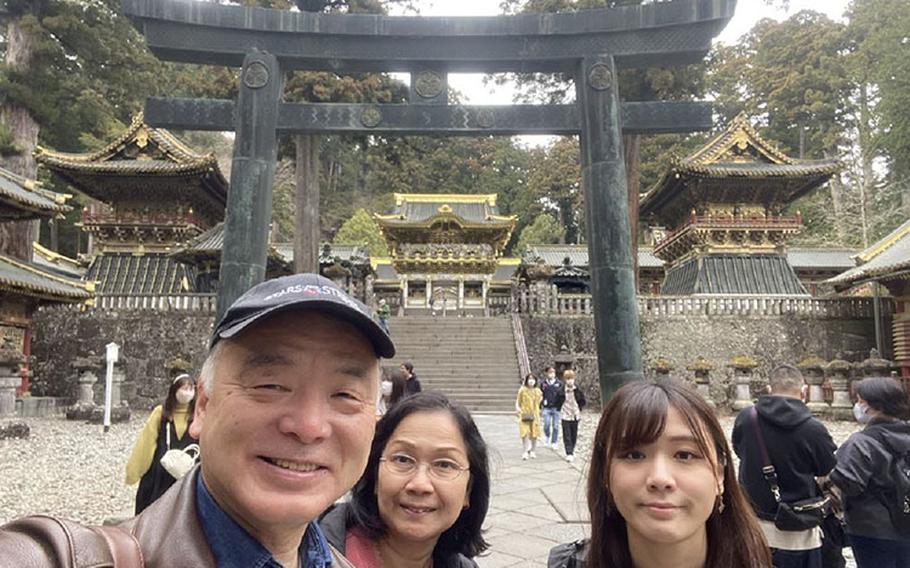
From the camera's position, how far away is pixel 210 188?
67.1 ft

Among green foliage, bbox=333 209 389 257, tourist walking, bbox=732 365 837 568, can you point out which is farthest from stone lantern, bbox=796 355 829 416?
green foliage, bbox=333 209 389 257

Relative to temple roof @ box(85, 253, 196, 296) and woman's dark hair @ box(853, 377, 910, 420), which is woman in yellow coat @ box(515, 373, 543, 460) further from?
temple roof @ box(85, 253, 196, 296)

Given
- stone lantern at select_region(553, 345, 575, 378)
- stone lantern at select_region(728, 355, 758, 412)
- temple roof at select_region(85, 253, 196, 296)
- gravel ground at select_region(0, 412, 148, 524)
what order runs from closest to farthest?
1. gravel ground at select_region(0, 412, 148, 524)
2. stone lantern at select_region(728, 355, 758, 412)
3. stone lantern at select_region(553, 345, 575, 378)
4. temple roof at select_region(85, 253, 196, 296)

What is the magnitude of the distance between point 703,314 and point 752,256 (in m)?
4.17

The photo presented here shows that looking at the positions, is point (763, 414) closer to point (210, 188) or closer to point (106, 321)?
point (106, 321)

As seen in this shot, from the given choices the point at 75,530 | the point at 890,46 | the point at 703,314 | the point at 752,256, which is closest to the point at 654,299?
the point at 703,314

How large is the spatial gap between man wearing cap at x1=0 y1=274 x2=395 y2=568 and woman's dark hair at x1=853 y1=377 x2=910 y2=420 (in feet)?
10.4

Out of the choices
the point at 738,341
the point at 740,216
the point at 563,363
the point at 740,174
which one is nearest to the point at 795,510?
the point at 563,363

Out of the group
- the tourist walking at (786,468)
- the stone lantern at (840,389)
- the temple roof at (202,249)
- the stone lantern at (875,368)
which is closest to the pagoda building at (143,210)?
the temple roof at (202,249)

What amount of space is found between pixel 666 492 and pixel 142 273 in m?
21.8

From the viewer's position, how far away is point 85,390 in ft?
45.6

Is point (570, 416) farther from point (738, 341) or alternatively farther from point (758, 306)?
point (758, 306)

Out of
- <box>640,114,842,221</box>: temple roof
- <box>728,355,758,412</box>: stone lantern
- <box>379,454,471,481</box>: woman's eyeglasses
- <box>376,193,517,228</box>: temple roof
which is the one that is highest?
<box>376,193,517,228</box>: temple roof

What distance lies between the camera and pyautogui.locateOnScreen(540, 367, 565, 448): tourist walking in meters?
9.54
